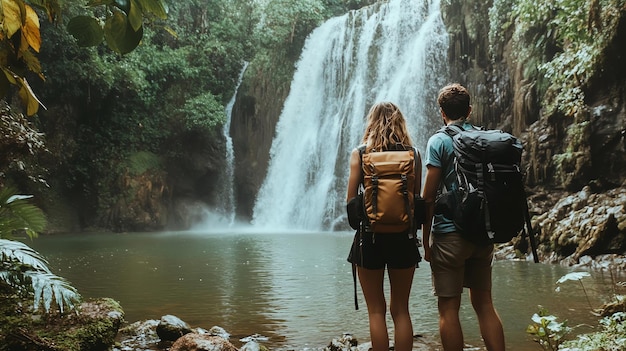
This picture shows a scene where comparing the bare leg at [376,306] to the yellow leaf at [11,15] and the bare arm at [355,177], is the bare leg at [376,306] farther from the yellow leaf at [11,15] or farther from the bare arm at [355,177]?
the yellow leaf at [11,15]

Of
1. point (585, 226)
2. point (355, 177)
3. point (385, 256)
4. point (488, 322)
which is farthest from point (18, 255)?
point (585, 226)

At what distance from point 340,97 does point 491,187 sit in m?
20.0

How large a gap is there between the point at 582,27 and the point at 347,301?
7.91m

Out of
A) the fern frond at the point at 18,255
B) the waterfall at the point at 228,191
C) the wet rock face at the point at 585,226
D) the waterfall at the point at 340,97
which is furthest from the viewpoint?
the waterfall at the point at 228,191

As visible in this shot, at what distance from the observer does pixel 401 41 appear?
21.2 m

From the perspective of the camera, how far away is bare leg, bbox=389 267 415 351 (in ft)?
10.6

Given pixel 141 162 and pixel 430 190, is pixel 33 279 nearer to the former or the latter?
pixel 430 190

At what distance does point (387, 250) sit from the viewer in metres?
3.19

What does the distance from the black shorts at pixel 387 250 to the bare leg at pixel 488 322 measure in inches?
17.1

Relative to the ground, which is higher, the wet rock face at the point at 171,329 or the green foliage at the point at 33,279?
the green foliage at the point at 33,279

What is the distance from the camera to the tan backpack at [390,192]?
3.10 metres

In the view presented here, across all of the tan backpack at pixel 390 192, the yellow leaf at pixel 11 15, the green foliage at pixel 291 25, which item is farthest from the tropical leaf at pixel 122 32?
the green foliage at pixel 291 25

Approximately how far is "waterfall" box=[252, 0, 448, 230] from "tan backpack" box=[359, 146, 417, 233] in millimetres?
16492

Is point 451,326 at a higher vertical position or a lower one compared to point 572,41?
lower
